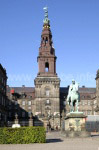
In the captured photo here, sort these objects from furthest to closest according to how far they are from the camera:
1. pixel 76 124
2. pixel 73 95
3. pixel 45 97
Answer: pixel 45 97 < pixel 73 95 < pixel 76 124

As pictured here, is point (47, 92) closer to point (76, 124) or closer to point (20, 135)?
point (76, 124)

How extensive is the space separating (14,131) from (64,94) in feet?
281

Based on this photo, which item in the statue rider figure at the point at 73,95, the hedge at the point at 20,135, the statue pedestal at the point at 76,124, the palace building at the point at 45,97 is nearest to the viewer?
the hedge at the point at 20,135

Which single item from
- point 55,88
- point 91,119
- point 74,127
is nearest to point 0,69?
point 91,119

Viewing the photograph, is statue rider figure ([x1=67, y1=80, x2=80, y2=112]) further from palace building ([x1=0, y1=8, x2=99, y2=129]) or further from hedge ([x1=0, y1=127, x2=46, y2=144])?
palace building ([x1=0, y1=8, x2=99, y2=129])

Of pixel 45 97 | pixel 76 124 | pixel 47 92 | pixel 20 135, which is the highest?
pixel 47 92

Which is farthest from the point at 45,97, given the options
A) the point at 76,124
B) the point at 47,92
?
the point at 76,124

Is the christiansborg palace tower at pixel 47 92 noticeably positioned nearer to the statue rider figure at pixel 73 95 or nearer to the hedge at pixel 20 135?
the statue rider figure at pixel 73 95

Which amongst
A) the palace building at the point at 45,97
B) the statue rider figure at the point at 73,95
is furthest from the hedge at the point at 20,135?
the palace building at the point at 45,97

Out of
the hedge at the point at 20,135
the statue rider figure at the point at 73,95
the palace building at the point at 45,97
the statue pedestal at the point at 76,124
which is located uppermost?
the palace building at the point at 45,97

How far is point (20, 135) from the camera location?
21.6 meters

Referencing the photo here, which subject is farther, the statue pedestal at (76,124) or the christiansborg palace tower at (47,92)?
the christiansborg palace tower at (47,92)

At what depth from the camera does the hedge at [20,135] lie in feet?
70.4

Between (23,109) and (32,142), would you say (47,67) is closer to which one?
(23,109)
